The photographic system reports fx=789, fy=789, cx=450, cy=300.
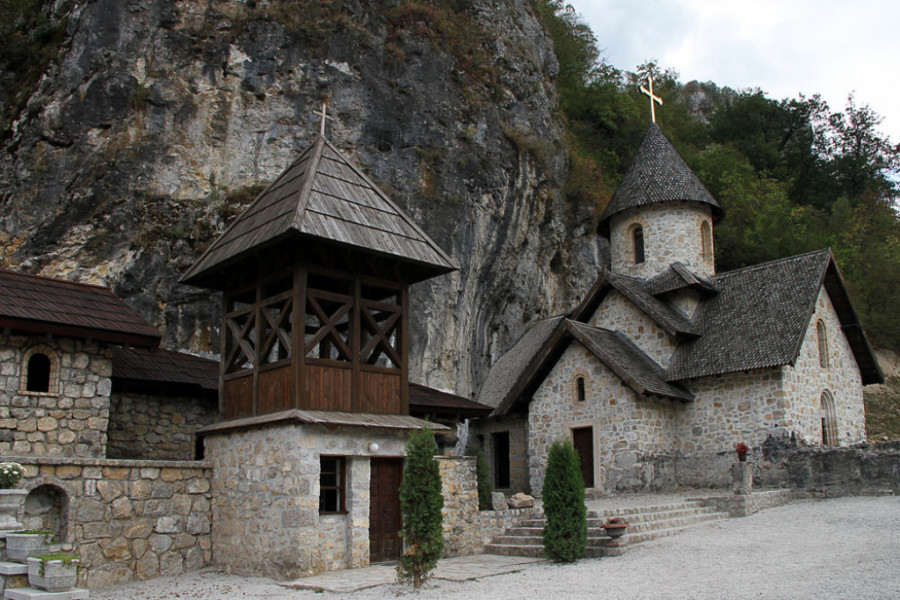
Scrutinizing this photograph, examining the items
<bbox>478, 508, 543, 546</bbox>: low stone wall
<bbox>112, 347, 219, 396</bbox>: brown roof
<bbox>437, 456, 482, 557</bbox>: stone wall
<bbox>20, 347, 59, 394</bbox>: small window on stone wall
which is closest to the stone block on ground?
<bbox>478, 508, 543, 546</bbox>: low stone wall

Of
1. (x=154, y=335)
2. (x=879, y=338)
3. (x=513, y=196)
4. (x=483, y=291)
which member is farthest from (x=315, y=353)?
(x=879, y=338)

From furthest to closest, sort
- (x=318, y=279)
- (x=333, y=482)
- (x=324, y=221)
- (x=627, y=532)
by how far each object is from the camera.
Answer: (x=318, y=279)
(x=627, y=532)
(x=333, y=482)
(x=324, y=221)

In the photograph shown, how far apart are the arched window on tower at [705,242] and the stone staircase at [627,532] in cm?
1039

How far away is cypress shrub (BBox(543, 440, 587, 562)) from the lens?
12.0 meters

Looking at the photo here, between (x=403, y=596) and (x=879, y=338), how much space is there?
29.8 metres

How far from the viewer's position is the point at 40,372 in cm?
1256

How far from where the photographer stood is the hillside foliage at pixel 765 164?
34.9 m

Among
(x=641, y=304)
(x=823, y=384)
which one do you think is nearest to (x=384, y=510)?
(x=641, y=304)

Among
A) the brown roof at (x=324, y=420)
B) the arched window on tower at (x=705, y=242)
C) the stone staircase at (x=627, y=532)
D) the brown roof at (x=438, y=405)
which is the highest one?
the arched window on tower at (x=705, y=242)

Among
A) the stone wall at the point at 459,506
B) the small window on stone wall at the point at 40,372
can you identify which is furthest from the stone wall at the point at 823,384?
the small window on stone wall at the point at 40,372

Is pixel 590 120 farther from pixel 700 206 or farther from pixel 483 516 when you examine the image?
pixel 483 516

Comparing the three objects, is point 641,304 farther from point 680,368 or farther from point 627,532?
point 627,532

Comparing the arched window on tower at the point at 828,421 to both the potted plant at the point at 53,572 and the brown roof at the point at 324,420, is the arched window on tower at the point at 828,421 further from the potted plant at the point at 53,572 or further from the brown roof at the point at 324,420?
the potted plant at the point at 53,572

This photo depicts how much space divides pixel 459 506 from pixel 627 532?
309 centimetres
